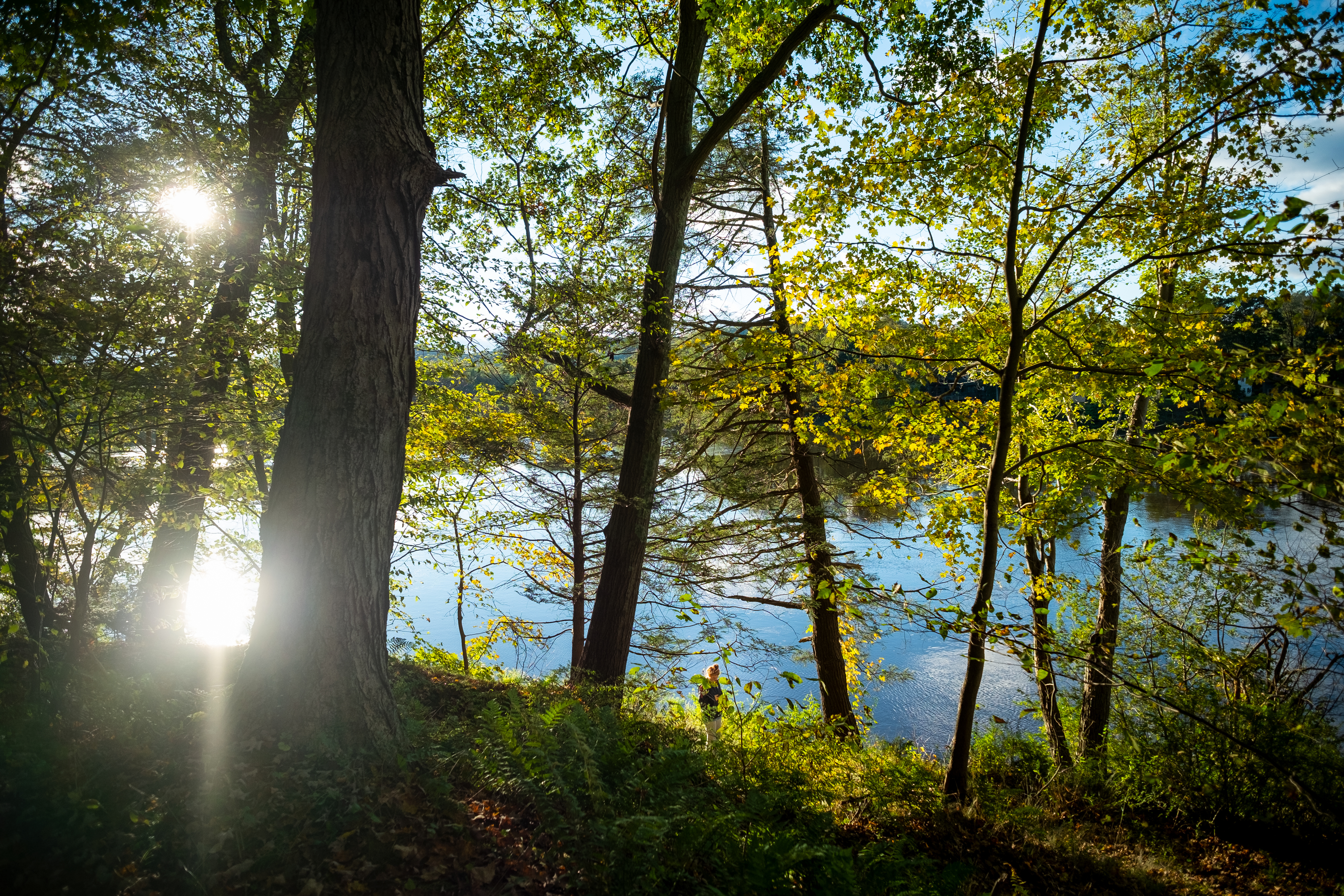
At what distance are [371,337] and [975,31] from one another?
4.83 meters

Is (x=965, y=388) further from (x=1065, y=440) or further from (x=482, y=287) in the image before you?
(x=482, y=287)

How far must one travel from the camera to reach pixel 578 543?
31.2 ft

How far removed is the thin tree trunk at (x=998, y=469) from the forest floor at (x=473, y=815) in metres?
0.44

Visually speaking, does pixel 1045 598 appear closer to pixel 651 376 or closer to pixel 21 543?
pixel 651 376

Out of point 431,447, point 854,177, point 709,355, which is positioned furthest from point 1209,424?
point 431,447

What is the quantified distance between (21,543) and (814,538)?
8.20 m

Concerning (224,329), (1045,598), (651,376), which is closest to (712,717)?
(651,376)

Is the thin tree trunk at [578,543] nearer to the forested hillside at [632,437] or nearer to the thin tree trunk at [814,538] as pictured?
the forested hillside at [632,437]

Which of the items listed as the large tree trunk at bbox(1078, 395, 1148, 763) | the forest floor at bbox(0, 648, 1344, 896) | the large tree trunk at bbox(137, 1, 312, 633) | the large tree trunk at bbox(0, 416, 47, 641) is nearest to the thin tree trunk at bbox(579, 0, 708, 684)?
the forest floor at bbox(0, 648, 1344, 896)

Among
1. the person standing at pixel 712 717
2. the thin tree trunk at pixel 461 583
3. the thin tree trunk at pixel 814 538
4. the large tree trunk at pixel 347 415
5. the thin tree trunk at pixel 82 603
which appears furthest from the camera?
the thin tree trunk at pixel 461 583

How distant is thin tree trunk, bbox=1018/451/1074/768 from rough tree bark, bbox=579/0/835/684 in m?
3.59

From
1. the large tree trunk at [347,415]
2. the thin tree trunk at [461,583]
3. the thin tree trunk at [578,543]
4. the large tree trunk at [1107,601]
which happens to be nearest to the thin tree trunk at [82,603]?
the large tree trunk at [347,415]

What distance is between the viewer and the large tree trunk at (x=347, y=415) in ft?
9.64

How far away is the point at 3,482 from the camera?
142 inches
